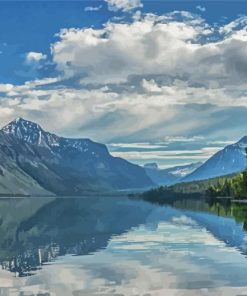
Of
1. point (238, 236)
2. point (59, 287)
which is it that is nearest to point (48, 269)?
point (59, 287)

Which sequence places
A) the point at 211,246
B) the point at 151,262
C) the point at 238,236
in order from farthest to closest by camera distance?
the point at 238,236
the point at 211,246
the point at 151,262

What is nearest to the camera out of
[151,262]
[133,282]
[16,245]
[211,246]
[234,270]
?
[133,282]

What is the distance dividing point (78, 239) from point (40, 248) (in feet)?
37.8

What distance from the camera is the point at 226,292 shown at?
35.9m

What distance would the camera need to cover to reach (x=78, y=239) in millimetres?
74812

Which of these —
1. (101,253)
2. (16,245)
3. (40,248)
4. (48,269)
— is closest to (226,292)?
(48,269)

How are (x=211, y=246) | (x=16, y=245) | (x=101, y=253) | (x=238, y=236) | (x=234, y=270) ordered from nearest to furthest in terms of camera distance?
1. (x=234, y=270)
2. (x=101, y=253)
3. (x=211, y=246)
4. (x=16, y=245)
5. (x=238, y=236)

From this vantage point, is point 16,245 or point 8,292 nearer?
point 8,292

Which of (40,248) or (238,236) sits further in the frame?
(238,236)

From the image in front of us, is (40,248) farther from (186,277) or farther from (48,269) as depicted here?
(186,277)

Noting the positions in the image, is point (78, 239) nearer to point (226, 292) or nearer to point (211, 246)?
point (211, 246)

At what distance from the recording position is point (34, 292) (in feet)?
119

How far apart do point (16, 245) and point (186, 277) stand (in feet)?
104

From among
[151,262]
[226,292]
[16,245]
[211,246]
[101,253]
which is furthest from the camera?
[16,245]
